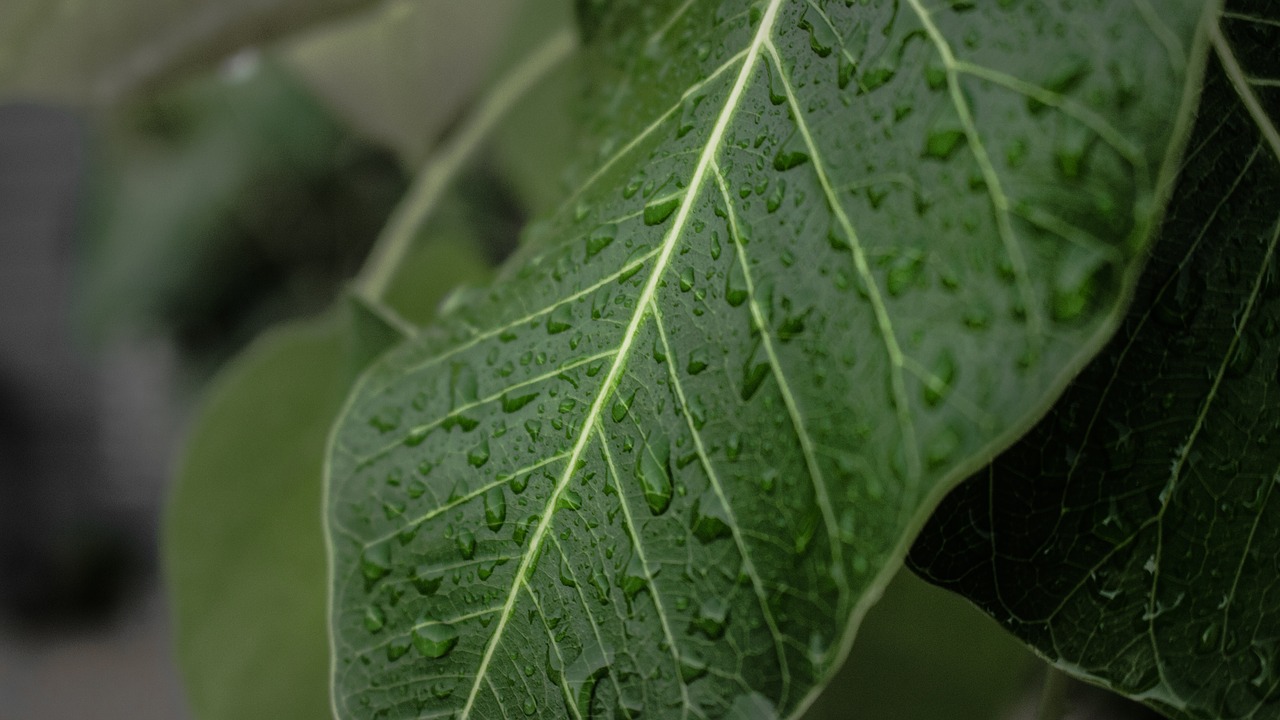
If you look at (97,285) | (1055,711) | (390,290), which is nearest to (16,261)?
(97,285)

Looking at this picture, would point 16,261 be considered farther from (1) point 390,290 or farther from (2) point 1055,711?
(2) point 1055,711

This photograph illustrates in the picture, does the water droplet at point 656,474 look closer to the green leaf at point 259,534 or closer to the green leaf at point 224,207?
the green leaf at point 259,534

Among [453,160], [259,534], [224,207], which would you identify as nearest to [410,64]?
[453,160]

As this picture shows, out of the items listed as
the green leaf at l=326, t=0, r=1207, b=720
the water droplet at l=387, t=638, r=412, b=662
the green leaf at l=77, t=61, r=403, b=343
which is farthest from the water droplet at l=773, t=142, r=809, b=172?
the green leaf at l=77, t=61, r=403, b=343

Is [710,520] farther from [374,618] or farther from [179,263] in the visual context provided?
[179,263]

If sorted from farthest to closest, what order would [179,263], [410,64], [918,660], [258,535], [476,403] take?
[179,263] → [410,64] → [258,535] → [918,660] → [476,403]

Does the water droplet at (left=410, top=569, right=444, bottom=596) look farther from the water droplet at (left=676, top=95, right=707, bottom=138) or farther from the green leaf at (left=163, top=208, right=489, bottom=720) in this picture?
the green leaf at (left=163, top=208, right=489, bottom=720)
